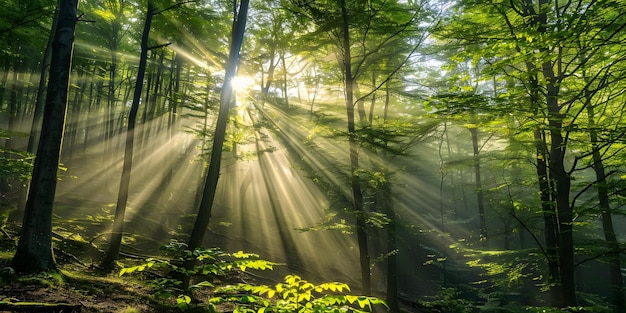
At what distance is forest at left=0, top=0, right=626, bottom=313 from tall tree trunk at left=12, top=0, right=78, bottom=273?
33mm

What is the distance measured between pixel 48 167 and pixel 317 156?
13.4m

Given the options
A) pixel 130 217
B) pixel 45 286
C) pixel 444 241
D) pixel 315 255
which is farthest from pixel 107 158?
pixel 444 241

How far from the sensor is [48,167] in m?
6.24

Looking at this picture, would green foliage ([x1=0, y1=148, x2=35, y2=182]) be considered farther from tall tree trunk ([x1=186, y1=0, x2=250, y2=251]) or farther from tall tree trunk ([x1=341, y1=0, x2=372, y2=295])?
tall tree trunk ([x1=341, y1=0, x2=372, y2=295])

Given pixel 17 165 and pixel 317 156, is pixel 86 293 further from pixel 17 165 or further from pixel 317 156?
pixel 317 156

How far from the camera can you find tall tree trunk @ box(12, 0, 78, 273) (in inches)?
233

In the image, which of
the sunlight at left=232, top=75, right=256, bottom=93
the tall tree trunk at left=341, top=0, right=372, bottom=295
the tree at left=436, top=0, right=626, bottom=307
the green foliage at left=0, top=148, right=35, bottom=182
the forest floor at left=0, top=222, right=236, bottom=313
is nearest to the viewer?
the forest floor at left=0, top=222, right=236, bottom=313

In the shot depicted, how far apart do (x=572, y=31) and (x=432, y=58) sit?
1155cm

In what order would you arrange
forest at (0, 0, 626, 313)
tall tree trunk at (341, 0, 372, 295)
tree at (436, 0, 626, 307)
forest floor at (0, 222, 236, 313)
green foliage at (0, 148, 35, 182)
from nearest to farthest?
forest floor at (0, 222, 236, 313)
tree at (436, 0, 626, 307)
forest at (0, 0, 626, 313)
green foliage at (0, 148, 35, 182)
tall tree trunk at (341, 0, 372, 295)

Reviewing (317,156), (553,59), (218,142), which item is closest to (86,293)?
(218,142)

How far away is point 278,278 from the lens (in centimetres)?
1590

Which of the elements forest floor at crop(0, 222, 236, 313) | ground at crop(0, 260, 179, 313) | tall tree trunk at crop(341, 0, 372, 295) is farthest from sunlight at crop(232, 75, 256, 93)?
ground at crop(0, 260, 179, 313)

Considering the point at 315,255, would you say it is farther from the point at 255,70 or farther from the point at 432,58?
the point at 432,58

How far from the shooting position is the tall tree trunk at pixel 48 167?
19.4 feet
